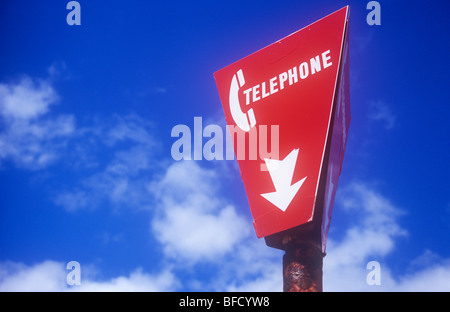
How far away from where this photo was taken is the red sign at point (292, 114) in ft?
21.1

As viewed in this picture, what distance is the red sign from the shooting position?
6422 millimetres

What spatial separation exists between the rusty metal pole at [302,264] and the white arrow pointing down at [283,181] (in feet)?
1.81

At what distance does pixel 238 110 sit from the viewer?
303 inches

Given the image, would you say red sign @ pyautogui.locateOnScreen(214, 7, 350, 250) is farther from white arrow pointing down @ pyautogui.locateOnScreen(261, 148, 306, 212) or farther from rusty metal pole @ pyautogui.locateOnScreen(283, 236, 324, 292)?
rusty metal pole @ pyautogui.locateOnScreen(283, 236, 324, 292)

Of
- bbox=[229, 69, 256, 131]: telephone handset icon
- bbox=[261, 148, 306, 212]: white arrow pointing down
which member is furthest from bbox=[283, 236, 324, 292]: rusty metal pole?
bbox=[229, 69, 256, 131]: telephone handset icon

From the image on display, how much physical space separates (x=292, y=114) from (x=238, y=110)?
1.12 meters

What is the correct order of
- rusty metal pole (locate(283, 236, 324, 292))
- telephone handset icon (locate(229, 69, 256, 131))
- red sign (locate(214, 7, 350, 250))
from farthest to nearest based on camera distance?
telephone handset icon (locate(229, 69, 256, 131)) → red sign (locate(214, 7, 350, 250)) → rusty metal pole (locate(283, 236, 324, 292))

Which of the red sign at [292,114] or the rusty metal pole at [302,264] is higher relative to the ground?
the red sign at [292,114]

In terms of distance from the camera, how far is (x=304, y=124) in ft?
22.0

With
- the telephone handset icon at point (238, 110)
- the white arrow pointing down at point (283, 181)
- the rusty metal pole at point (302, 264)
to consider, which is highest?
the telephone handset icon at point (238, 110)

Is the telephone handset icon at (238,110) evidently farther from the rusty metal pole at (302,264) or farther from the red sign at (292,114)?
the rusty metal pole at (302,264)

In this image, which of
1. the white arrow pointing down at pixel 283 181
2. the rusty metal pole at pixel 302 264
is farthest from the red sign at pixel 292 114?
the rusty metal pole at pixel 302 264

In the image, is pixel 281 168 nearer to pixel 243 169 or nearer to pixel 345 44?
pixel 243 169
